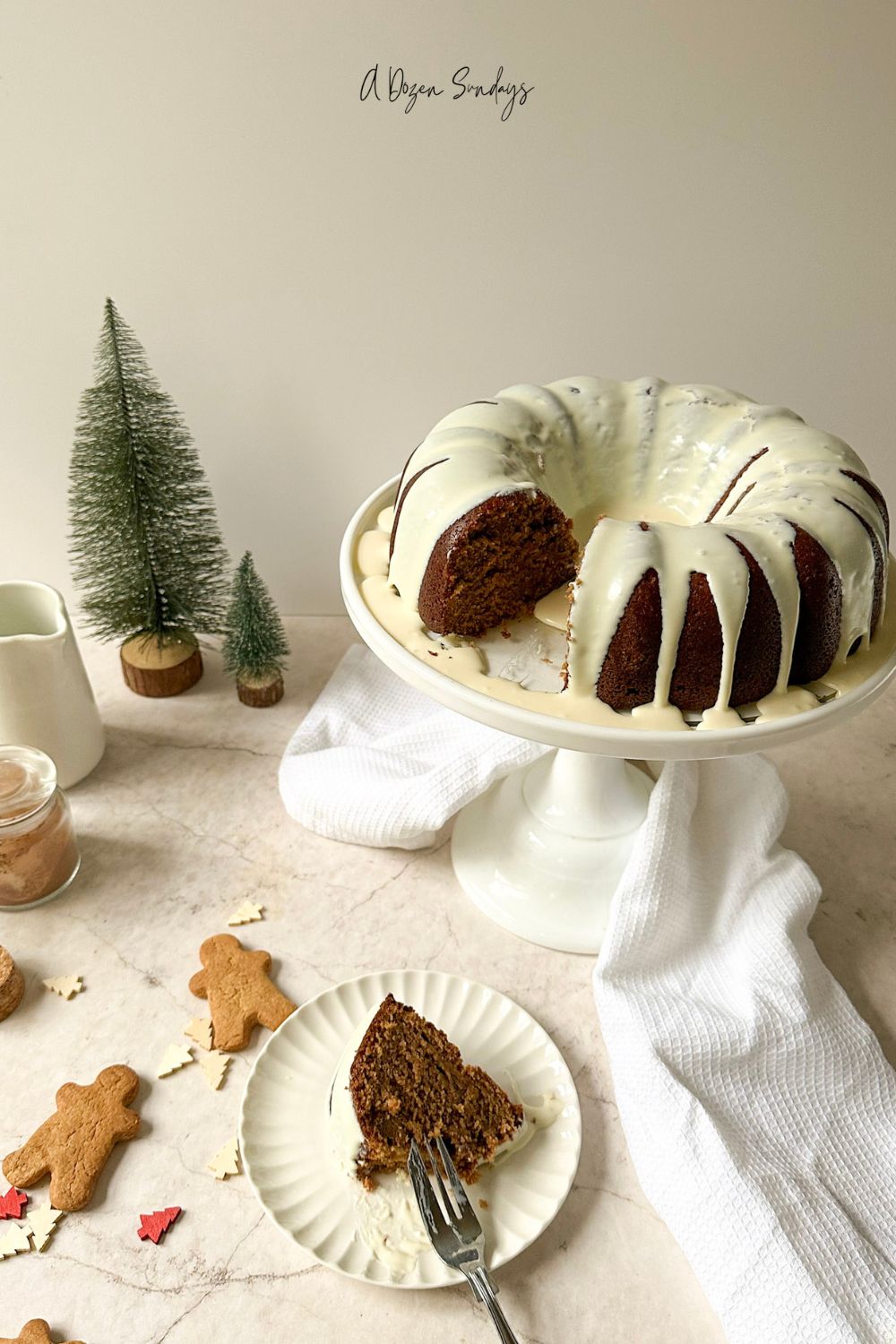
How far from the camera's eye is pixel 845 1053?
→ 0.90 metres

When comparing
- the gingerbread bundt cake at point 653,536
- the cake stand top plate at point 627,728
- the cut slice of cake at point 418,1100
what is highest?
the gingerbread bundt cake at point 653,536

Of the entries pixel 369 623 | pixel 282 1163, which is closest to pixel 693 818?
pixel 369 623

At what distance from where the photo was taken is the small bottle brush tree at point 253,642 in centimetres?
124

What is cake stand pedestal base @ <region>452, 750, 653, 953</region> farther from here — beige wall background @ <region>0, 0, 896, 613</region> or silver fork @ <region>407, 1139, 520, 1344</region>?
beige wall background @ <region>0, 0, 896, 613</region>

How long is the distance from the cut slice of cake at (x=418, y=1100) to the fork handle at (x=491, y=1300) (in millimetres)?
83

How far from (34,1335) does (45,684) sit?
0.61 metres

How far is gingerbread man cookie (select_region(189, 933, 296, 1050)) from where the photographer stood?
3.07ft

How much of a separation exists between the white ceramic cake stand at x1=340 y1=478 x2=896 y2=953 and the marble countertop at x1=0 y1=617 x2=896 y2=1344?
0.03m

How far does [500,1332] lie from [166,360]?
1084 millimetres

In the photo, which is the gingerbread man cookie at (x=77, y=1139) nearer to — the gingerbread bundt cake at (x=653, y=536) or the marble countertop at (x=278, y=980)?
the marble countertop at (x=278, y=980)

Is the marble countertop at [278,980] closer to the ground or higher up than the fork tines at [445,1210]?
closer to the ground

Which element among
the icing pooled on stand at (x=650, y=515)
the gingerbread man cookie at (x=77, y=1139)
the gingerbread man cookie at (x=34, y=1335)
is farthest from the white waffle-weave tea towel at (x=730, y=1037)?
the gingerbread man cookie at (x=34, y=1335)

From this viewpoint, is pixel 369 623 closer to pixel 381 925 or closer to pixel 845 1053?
pixel 381 925

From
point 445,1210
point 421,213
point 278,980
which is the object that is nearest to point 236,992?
point 278,980
